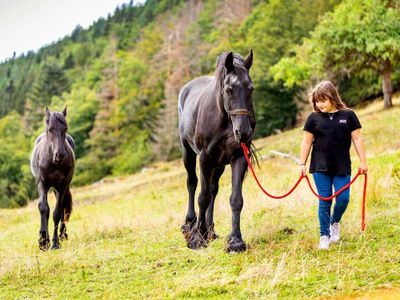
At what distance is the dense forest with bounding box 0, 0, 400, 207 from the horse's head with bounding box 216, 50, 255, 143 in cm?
2320

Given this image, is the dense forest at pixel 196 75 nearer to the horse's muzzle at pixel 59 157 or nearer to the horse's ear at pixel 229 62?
the horse's muzzle at pixel 59 157

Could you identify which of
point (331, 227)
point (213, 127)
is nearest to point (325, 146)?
point (331, 227)

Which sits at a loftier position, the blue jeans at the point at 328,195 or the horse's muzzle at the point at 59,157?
the horse's muzzle at the point at 59,157

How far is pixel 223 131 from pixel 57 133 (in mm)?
4505

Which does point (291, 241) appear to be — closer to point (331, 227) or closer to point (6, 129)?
point (331, 227)

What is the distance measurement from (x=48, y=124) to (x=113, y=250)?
3.43 meters

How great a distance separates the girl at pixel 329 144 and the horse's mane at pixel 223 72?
3.13ft

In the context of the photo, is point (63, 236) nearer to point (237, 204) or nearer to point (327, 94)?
point (237, 204)

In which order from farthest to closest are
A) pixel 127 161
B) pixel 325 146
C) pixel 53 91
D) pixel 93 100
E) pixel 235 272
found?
pixel 53 91
pixel 93 100
pixel 127 161
pixel 325 146
pixel 235 272

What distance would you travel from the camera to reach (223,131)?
709 centimetres

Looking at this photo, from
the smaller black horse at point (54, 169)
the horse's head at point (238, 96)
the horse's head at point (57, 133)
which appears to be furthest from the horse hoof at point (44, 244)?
the horse's head at point (238, 96)

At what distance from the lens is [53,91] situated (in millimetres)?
97312

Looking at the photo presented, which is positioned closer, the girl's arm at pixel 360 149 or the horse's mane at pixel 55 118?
the girl's arm at pixel 360 149

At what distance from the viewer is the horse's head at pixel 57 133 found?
1008cm
